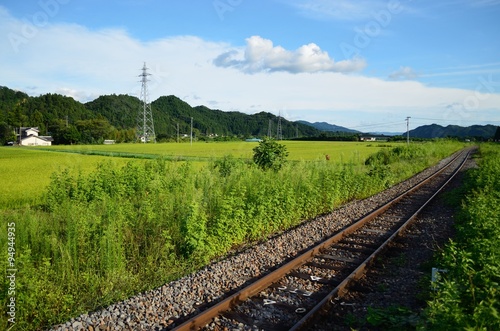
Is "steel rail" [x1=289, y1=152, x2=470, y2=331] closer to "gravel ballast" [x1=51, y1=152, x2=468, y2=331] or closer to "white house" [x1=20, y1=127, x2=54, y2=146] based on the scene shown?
"gravel ballast" [x1=51, y1=152, x2=468, y2=331]

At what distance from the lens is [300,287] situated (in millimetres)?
6562

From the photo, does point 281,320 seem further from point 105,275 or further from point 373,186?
point 373,186

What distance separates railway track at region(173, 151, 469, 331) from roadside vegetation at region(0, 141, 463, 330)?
5.33 feet

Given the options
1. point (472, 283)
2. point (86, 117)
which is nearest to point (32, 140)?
point (86, 117)

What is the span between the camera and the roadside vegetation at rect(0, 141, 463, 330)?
5.57m

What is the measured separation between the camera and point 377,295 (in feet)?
20.8

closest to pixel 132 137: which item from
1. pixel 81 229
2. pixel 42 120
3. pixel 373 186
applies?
pixel 42 120

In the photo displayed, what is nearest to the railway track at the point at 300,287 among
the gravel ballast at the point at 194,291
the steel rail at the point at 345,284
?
the steel rail at the point at 345,284

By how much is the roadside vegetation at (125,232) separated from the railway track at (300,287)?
5.33 feet

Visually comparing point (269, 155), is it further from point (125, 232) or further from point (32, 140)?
point (32, 140)

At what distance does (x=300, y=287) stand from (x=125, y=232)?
384 cm

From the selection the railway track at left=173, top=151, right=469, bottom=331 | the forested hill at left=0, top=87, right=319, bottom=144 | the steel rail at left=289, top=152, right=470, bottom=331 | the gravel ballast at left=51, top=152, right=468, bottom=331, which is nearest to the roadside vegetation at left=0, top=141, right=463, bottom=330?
the gravel ballast at left=51, top=152, right=468, bottom=331

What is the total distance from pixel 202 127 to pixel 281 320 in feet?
544

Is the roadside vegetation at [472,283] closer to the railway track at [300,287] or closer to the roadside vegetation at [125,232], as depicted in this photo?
the railway track at [300,287]
